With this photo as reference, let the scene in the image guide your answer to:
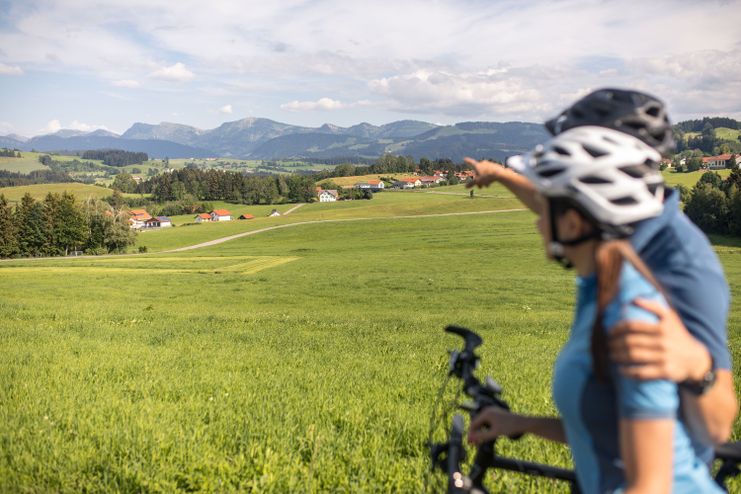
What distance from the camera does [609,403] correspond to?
1.93 m

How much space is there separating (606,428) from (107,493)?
4198 mm

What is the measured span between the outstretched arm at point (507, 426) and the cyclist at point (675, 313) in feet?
2.32

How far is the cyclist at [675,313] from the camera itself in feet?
5.58

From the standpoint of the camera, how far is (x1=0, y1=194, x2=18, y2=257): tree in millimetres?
85250

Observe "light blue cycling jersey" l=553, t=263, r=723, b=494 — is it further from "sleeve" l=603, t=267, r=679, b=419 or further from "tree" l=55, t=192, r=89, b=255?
"tree" l=55, t=192, r=89, b=255

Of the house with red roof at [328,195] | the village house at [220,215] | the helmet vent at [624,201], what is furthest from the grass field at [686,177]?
the helmet vent at [624,201]

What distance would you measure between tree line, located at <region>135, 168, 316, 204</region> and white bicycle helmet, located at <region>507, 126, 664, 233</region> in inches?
6706

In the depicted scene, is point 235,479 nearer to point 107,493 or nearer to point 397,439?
point 107,493

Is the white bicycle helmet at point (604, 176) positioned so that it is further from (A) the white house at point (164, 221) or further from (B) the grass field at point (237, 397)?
(A) the white house at point (164, 221)

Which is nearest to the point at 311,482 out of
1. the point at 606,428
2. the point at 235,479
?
the point at 235,479

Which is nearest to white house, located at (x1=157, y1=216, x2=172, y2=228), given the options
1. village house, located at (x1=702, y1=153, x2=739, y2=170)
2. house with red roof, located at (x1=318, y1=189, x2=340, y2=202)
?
house with red roof, located at (x1=318, y1=189, x2=340, y2=202)

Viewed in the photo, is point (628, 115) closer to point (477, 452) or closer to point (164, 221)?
Result: point (477, 452)

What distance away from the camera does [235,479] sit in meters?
4.65

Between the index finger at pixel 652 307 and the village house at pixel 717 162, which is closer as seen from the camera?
the index finger at pixel 652 307
